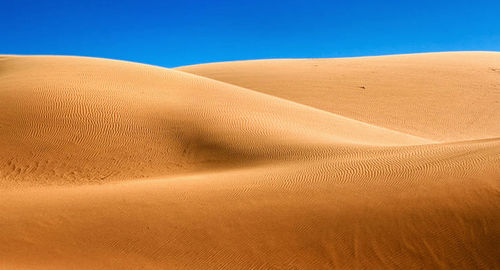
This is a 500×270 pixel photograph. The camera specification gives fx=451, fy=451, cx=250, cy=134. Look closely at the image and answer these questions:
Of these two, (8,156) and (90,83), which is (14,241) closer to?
(8,156)

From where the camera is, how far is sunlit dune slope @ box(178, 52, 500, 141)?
78.5ft

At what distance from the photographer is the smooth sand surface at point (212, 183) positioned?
19.0 ft

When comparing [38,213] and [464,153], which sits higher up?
[464,153]

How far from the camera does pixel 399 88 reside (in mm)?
30156

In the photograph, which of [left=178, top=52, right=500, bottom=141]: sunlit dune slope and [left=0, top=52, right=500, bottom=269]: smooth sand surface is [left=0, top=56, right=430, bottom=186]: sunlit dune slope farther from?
[left=178, top=52, right=500, bottom=141]: sunlit dune slope

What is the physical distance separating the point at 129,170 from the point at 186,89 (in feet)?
24.4

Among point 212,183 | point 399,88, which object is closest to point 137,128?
point 212,183

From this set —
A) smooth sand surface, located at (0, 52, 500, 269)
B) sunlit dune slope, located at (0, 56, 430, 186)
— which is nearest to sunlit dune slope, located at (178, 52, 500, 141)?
smooth sand surface, located at (0, 52, 500, 269)

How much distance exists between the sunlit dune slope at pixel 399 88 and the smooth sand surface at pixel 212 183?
7064 millimetres

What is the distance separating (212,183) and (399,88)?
79.6 feet

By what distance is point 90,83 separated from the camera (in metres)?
17.2

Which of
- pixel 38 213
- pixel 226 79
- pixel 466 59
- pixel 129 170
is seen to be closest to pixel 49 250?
pixel 38 213

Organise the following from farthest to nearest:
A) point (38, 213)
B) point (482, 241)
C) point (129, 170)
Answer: point (129, 170) < point (38, 213) < point (482, 241)

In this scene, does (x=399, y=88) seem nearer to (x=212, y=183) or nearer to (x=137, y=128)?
(x=137, y=128)
